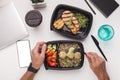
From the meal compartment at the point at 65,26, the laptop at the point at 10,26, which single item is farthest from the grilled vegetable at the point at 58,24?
the laptop at the point at 10,26

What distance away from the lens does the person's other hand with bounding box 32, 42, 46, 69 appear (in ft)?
3.65

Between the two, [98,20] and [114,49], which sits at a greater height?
[98,20]

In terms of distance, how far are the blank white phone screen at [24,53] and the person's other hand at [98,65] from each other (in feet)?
0.82

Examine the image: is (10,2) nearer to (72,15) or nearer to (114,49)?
(72,15)

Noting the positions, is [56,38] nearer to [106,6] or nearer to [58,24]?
[58,24]

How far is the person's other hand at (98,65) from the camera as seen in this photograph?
1131 mm

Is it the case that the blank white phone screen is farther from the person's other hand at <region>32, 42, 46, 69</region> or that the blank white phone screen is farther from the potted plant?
the potted plant

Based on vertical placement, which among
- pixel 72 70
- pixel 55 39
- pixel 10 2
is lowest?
pixel 72 70

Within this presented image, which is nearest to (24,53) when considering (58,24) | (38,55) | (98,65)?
(38,55)

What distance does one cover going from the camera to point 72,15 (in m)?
1.16

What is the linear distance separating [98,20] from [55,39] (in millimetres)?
203

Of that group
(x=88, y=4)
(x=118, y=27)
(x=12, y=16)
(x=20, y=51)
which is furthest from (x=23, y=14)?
(x=118, y=27)

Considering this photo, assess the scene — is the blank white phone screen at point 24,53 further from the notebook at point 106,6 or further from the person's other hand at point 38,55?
the notebook at point 106,6

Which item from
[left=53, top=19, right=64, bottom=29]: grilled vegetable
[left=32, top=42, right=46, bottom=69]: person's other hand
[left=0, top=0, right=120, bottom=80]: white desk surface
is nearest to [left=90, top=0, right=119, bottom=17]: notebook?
[left=0, top=0, right=120, bottom=80]: white desk surface
